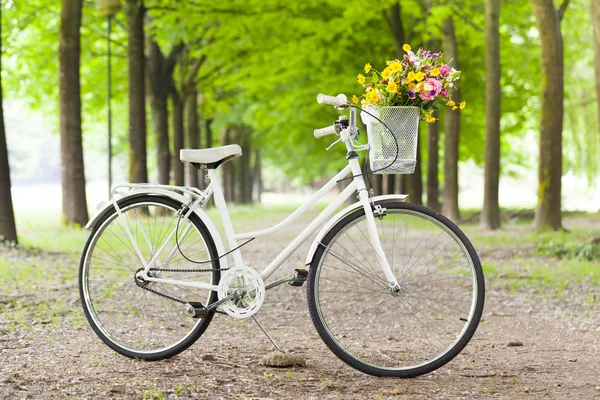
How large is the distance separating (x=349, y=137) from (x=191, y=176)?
70.8 ft

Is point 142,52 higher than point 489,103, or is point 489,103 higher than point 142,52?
point 142,52

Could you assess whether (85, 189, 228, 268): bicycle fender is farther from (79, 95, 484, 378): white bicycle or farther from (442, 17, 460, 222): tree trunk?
(442, 17, 460, 222): tree trunk

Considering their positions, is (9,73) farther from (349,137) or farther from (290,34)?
(349,137)

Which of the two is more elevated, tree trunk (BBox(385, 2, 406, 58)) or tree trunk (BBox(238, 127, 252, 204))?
tree trunk (BBox(385, 2, 406, 58))

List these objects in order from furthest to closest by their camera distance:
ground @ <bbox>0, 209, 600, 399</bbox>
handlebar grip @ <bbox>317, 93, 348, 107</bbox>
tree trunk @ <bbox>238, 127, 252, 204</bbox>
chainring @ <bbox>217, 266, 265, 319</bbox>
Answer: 1. tree trunk @ <bbox>238, 127, 252, 204</bbox>
2. chainring @ <bbox>217, 266, 265, 319</bbox>
3. handlebar grip @ <bbox>317, 93, 348, 107</bbox>
4. ground @ <bbox>0, 209, 600, 399</bbox>

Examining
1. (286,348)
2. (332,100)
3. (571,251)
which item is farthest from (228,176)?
(332,100)

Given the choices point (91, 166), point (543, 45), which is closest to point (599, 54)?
point (543, 45)

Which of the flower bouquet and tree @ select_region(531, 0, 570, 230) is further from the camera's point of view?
tree @ select_region(531, 0, 570, 230)

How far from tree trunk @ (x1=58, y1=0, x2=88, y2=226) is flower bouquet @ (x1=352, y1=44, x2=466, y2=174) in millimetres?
10704

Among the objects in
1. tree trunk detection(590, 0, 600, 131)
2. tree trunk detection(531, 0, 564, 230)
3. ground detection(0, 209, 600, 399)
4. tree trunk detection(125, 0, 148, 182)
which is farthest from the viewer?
tree trunk detection(125, 0, 148, 182)

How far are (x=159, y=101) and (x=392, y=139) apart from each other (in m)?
18.3

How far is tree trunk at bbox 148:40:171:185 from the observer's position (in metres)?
22.0

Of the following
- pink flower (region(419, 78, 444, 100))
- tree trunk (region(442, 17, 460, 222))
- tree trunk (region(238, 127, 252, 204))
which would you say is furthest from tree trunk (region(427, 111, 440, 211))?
tree trunk (region(238, 127, 252, 204))

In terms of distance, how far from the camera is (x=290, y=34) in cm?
2084
